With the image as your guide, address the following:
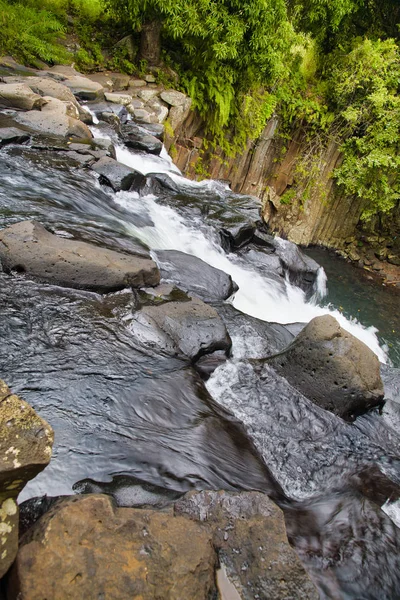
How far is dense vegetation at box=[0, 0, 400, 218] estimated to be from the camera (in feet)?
30.8

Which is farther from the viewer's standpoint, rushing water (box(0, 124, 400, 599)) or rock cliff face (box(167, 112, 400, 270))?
rock cliff face (box(167, 112, 400, 270))

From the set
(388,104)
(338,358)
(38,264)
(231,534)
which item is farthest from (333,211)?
(231,534)

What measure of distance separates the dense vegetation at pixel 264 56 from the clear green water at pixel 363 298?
7.14ft

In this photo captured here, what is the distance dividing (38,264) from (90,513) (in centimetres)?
263

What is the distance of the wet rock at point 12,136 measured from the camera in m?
6.11

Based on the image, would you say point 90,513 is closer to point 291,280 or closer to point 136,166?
point 291,280

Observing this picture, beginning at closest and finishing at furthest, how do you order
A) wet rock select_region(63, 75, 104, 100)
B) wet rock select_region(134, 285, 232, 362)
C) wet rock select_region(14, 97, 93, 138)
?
wet rock select_region(134, 285, 232, 362), wet rock select_region(14, 97, 93, 138), wet rock select_region(63, 75, 104, 100)

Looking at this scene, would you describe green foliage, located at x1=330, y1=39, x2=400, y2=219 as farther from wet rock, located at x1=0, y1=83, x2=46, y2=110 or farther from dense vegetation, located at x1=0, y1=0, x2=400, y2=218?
wet rock, located at x1=0, y1=83, x2=46, y2=110

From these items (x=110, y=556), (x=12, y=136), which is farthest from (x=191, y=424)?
(x=12, y=136)

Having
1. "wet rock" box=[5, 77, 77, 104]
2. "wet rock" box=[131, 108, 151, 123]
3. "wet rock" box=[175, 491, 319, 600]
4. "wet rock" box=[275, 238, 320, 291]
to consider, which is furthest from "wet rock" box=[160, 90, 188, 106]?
"wet rock" box=[175, 491, 319, 600]

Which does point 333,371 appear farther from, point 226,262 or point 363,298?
point 363,298

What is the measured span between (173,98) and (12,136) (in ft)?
17.5

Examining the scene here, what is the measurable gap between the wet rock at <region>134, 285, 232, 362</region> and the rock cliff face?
26.9ft

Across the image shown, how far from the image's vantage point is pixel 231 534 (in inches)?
79.8
